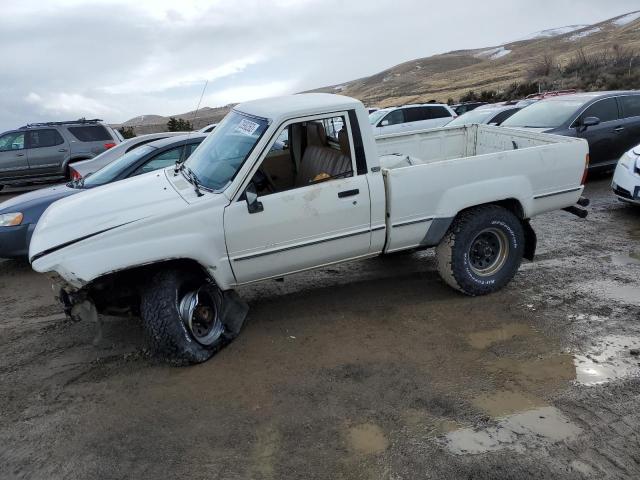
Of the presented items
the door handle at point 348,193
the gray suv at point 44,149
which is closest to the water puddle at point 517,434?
the door handle at point 348,193

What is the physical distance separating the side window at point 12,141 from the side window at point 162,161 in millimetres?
7875

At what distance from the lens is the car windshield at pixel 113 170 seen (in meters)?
6.43

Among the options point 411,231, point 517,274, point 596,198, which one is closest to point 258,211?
point 411,231

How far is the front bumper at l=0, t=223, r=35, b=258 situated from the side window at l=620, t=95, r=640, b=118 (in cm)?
994

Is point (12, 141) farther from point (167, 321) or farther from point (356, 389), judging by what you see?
point (356, 389)

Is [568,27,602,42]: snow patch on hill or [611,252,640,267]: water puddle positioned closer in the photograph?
[611,252,640,267]: water puddle

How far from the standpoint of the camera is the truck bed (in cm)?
442

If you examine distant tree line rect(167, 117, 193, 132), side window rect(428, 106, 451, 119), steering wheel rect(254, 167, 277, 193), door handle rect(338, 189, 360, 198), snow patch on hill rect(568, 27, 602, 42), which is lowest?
door handle rect(338, 189, 360, 198)

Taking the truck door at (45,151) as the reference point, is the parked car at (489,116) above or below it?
below

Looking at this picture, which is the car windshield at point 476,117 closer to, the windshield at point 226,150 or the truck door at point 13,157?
the windshield at point 226,150

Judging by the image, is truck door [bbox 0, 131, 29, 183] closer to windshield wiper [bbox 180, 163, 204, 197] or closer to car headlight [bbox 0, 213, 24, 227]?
car headlight [bbox 0, 213, 24, 227]

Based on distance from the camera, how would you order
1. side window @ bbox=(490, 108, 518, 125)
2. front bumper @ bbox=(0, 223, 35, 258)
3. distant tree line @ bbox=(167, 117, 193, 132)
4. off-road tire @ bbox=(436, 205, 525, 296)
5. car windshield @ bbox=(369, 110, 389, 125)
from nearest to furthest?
off-road tire @ bbox=(436, 205, 525, 296)
front bumper @ bbox=(0, 223, 35, 258)
side window @ bbox=(490, 108, 518, 125)
car windshield @ bbox=(369, 110, 389, 125)
distant tree line @ bbox=(167, 117, 193, 132)

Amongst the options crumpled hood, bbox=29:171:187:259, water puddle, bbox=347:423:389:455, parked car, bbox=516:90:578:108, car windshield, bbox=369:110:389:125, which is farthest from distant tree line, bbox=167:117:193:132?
water puddle, bbox=347:423:389:455

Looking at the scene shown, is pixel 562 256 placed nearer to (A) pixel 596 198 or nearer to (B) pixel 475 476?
(A) pixel 596 198
